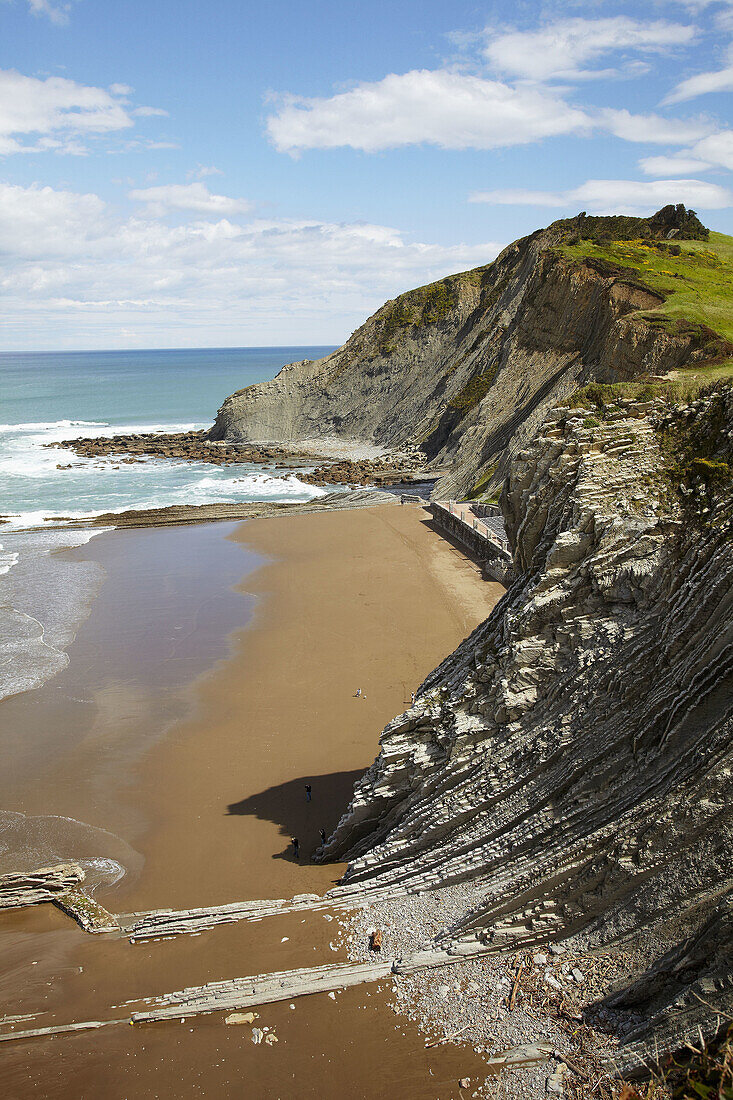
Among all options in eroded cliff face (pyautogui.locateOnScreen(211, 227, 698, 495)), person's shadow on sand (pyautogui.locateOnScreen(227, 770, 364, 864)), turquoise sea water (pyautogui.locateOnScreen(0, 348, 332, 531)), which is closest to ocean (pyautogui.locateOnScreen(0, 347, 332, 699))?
turquoise sea water (pyautogui.locateOnScreen(0, 348, 332, 531))

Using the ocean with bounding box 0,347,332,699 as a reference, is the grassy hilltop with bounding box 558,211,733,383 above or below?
above

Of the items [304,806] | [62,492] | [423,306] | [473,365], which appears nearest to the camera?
[304,806]

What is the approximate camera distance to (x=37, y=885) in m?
13.5

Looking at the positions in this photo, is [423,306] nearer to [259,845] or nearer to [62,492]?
[62,492]

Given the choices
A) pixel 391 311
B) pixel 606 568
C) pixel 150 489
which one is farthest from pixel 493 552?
pixel 391 311

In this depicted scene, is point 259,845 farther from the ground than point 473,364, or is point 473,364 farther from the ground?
point 473,364

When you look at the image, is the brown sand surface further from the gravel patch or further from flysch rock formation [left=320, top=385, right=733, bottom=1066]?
the gravel patch

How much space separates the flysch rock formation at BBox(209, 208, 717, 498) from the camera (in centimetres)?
3662

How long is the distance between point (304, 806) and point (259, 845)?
144 centimetres

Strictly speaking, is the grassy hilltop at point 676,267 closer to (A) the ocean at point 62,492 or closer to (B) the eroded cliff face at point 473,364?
(B) the eroded cliff face at point 473,364

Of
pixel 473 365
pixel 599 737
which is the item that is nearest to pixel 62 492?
pixel 473 365

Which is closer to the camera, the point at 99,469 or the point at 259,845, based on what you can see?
the point at 259,845

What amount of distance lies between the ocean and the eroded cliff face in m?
11.2

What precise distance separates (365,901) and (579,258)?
40.0m
